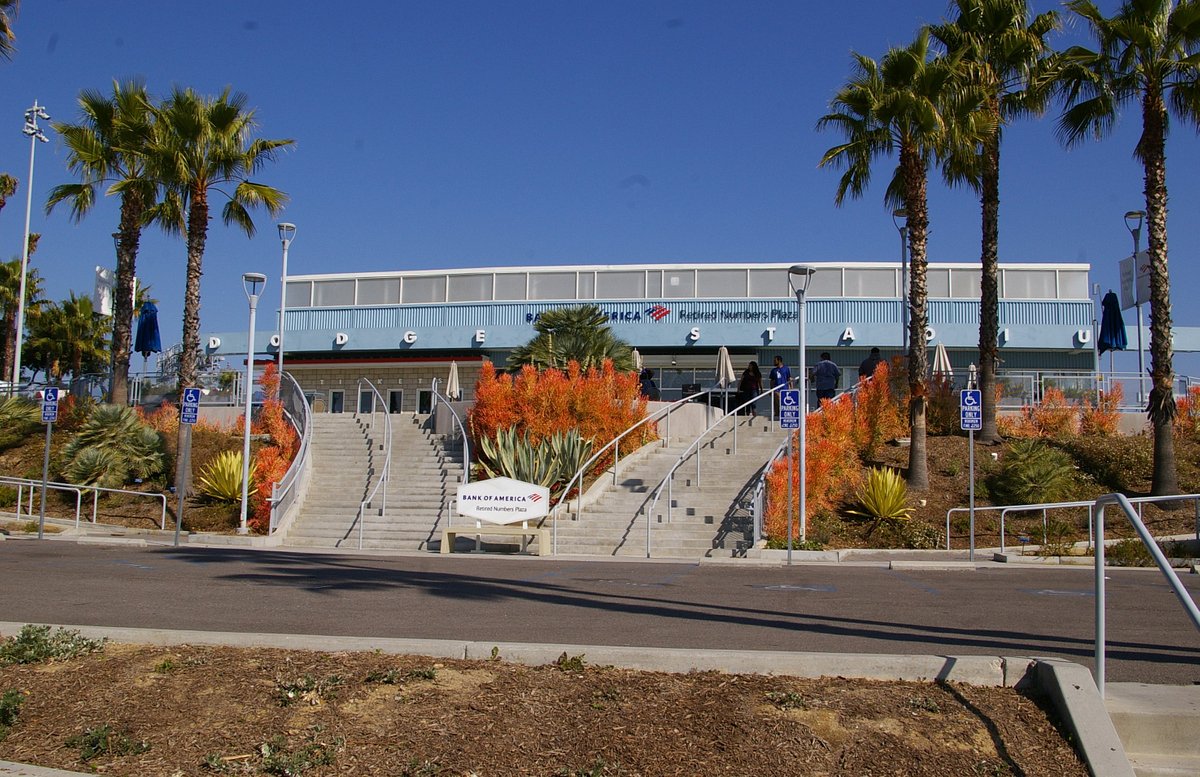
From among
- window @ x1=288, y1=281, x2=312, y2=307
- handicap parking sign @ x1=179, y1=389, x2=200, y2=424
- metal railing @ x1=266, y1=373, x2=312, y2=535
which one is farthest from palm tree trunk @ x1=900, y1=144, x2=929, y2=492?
window @ x1=288, y1=281, x2=312, y2=307

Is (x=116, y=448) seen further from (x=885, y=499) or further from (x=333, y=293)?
(x=885, y=499)

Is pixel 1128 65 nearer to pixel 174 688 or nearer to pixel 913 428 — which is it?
pixel 913 428

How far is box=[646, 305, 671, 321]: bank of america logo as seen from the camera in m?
38.0

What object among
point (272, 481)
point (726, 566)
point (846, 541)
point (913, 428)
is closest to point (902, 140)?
point (913, 428)

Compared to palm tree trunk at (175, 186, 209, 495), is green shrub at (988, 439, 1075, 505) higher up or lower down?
lower down

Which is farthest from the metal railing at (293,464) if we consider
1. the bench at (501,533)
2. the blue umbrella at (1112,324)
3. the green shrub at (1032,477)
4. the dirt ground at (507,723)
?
the blue umbrella at (1112,324)

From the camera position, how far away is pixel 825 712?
5.37m

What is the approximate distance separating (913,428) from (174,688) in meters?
18.5

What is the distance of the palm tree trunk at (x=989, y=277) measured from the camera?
928 inches

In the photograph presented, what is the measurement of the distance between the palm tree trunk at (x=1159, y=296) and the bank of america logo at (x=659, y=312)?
19.5m

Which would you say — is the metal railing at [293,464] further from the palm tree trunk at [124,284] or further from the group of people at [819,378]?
the group of people at [819,378]

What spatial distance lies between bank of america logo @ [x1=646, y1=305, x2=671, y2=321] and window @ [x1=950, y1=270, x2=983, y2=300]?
11160 millimetres

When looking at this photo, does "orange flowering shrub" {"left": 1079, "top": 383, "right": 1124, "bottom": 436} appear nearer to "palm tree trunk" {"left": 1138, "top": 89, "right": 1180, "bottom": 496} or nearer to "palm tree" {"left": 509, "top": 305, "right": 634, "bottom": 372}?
"palm tree trunk" {"left": 1138, "top": 89, "right": 1180, "bottom": 496}

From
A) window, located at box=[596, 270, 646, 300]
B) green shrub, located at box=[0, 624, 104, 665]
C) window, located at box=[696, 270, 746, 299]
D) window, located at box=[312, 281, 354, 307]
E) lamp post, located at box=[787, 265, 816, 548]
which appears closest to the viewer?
green shrub, located at box=[0, 624, 104, 665]
